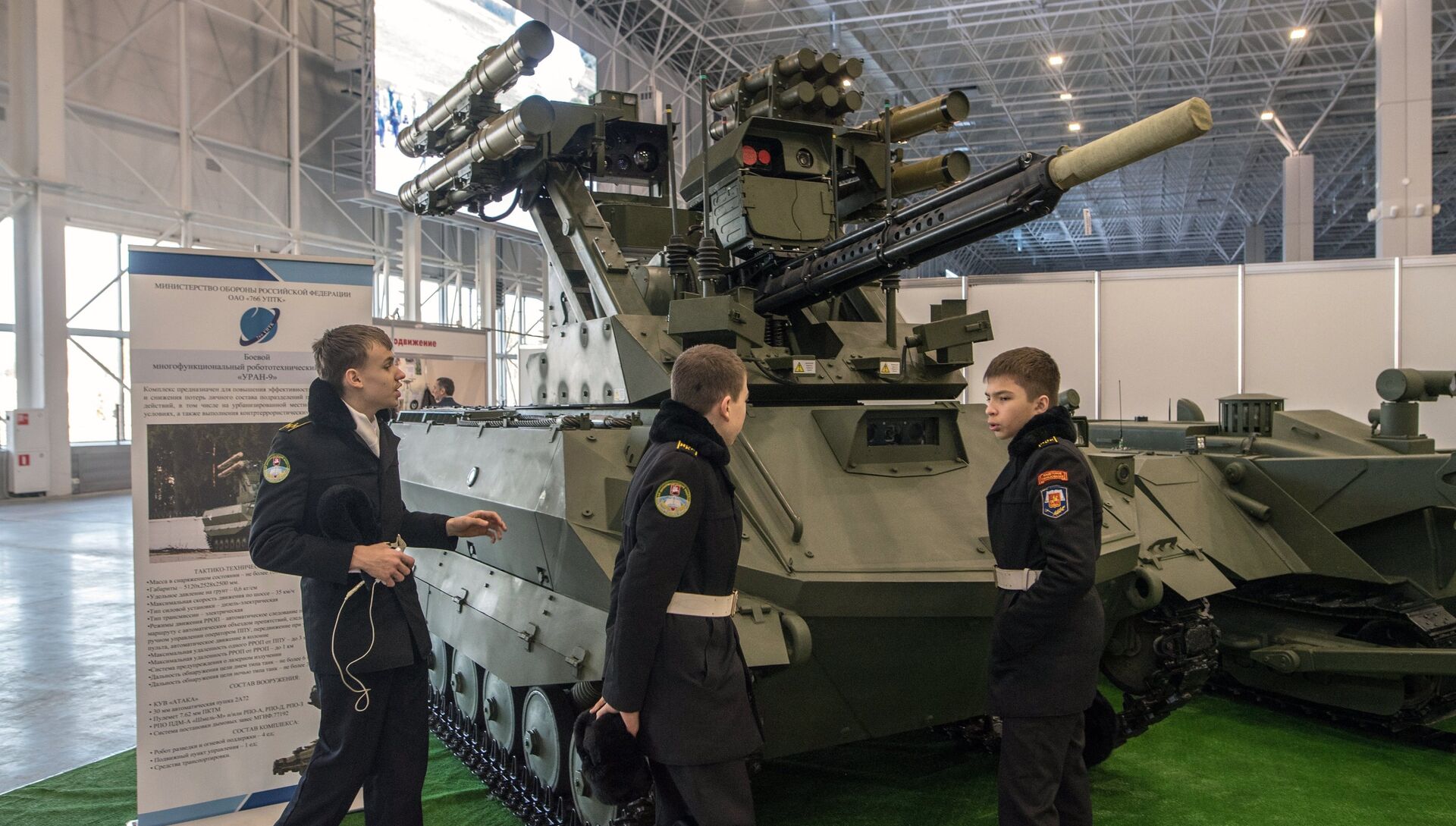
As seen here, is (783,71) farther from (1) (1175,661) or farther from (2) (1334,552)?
(2) (1334,552)

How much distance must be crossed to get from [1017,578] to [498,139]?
179 inches

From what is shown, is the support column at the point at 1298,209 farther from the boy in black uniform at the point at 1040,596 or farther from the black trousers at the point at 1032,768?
the black trousers at the point at 1032,768

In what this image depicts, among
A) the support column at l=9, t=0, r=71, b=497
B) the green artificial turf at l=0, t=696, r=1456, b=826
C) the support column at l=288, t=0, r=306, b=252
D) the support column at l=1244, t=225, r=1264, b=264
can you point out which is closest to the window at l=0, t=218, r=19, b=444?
the support column at l=9, t=0, r=71, b=497

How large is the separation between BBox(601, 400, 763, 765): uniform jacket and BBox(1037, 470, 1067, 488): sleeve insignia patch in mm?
1100

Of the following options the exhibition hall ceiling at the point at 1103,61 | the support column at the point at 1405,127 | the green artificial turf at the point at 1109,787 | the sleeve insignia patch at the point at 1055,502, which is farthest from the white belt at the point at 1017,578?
the exhibition hall ceiling at the point at 1103,61

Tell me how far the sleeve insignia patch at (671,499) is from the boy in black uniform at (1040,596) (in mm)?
1241

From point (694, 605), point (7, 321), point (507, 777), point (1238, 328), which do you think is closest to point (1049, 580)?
point (694, 605)

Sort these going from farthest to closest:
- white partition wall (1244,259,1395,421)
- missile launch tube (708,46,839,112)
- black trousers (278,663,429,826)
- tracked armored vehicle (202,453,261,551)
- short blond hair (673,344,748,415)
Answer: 1. white partition wall (1244,259,1395,421)
2. missile launch tube (708,46,839,112)
3. tracked armored vehicle (202,453,261,551)
4. black trousers (278,663,429,826)
5. short blond hair (673,344,748,415)

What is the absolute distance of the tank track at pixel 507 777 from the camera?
3904 mm

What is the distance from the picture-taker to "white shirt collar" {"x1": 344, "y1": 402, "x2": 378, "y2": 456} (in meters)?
3.57

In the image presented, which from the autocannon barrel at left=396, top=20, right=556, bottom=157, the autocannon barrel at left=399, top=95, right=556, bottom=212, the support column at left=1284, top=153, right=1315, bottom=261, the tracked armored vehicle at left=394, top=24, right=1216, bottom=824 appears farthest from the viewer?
the support column at left=1284, top=153, right=1315, bottom=261

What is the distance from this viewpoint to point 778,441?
4.69 meters

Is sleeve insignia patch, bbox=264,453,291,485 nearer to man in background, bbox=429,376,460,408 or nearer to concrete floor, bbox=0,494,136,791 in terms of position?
concrete floor, bbox=0,494,136,791

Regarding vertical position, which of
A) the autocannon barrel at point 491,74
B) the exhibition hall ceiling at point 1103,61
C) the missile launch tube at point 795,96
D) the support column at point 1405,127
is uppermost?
the exhibition hall ceiling at point 1103,61
